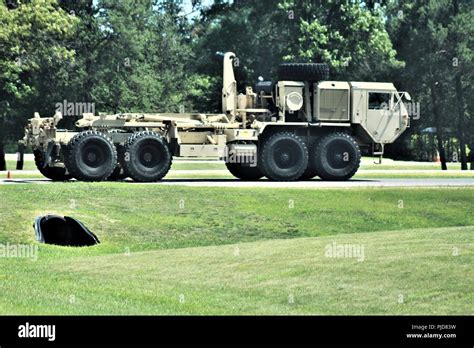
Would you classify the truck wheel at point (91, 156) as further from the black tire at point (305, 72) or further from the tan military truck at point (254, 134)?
the black tire at point (305, 72)

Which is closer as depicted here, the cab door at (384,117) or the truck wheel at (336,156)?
the truck wheel at (336,156)

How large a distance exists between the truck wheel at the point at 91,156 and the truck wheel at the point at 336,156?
24.7ft

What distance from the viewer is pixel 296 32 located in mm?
63875

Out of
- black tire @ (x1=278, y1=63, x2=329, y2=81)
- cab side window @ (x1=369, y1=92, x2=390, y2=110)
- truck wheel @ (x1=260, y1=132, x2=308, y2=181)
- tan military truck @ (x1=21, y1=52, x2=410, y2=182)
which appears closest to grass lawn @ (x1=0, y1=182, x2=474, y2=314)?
tan military truck @ (x1=21, y1=52, x2=410, y2=182)

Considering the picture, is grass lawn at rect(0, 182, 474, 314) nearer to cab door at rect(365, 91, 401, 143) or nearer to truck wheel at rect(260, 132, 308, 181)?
truck wheel at rect(260, 132, 308, 181)

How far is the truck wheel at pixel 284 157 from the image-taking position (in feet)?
131

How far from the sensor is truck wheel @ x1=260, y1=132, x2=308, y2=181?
3981cm

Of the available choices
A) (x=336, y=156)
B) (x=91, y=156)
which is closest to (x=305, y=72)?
(x=336, y=156)

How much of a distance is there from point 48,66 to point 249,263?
38.9 m

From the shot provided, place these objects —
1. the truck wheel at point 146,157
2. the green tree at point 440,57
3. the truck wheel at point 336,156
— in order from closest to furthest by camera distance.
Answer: the truck wheel at point 146,157 → the truck wheel at point 336,156 → the green tree at point 440,57

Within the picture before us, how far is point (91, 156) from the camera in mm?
37375

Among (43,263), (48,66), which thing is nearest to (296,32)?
(48,66)

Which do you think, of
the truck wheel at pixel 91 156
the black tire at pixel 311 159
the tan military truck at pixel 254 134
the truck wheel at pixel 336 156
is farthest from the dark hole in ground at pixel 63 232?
the black tire at pixel 311 159

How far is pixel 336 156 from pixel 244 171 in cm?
388
